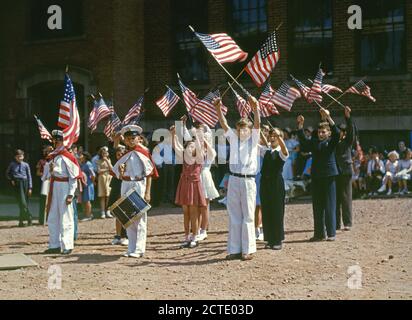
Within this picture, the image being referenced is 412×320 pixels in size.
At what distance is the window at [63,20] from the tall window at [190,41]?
122 inches

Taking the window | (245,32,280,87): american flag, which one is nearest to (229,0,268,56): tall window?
the window

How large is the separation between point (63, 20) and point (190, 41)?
4256 millimetres

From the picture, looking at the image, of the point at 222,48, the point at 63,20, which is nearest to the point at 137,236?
the point at 222,48

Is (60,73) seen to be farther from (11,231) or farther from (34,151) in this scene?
(11,231)

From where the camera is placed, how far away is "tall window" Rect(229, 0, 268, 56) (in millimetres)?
19938

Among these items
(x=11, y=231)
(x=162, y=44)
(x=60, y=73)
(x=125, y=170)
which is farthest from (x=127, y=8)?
(x=125, y=170)

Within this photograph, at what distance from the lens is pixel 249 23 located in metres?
20.1

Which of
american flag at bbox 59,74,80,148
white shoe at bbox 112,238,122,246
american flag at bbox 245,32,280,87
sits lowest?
white shoe at bbox 112,238,122,246

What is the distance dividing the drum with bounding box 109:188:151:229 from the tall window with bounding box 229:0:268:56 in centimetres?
1096

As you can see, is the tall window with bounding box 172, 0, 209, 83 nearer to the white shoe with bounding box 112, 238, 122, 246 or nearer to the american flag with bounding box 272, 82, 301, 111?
the american flag with bounding box 272, 82, 301, 111

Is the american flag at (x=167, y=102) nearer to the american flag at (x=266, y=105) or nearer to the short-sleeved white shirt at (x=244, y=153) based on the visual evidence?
Result: the american flag at (x=266, y=105)

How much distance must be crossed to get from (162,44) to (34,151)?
5254 mm

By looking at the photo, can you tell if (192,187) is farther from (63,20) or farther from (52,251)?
(63,20)

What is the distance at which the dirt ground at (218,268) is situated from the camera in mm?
7457
